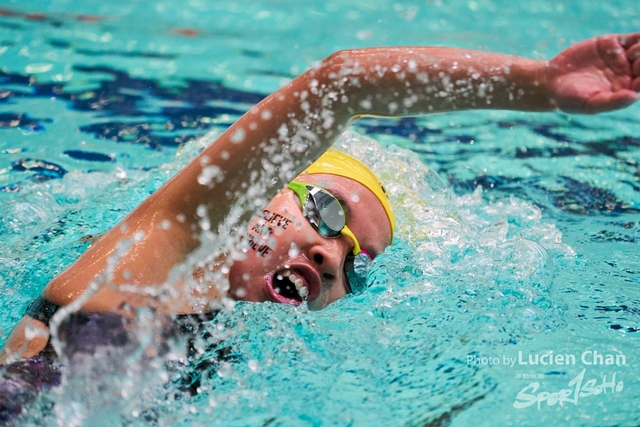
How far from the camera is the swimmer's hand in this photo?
1574mm

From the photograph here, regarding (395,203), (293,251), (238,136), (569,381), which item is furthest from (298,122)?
(395,203)

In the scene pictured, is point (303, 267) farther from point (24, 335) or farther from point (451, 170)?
point (451, 170)

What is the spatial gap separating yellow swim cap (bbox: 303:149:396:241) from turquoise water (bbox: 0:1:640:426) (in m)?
0.22

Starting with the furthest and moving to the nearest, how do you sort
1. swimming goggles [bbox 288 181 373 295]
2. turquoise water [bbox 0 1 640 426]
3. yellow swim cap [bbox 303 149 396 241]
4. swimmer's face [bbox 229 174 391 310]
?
yellow swim cap [bbox 303 149 396 241]
swimming goggles [bbox 288 181 373 295]
swimmer's face [bbox 229 174 391 310]
turquoise water [bbox 0 1 640 426]

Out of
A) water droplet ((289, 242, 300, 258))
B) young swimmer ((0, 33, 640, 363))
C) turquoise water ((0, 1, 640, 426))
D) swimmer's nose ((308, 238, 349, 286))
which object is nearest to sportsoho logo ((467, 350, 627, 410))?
turquoise water ((0, 1, 640, 426))

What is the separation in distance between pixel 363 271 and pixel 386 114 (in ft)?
2.71

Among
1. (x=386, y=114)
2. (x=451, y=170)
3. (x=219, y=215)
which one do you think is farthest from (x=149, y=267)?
(x=451, y=170)

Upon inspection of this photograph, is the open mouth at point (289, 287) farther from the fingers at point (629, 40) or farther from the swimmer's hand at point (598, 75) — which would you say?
the fingers at point (629, 40)

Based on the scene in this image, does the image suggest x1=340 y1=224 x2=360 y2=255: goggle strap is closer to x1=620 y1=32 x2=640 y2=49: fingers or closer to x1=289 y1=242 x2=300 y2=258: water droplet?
x1=289 y1=242 x2=300 y2=258: water droplet

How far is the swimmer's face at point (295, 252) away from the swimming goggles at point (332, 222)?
2 cm

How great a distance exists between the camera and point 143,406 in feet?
5.97

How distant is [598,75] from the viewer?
5.34 ft

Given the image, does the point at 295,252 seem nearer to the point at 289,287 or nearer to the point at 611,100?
the point at 289,287

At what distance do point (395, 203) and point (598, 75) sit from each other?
1.49 m
